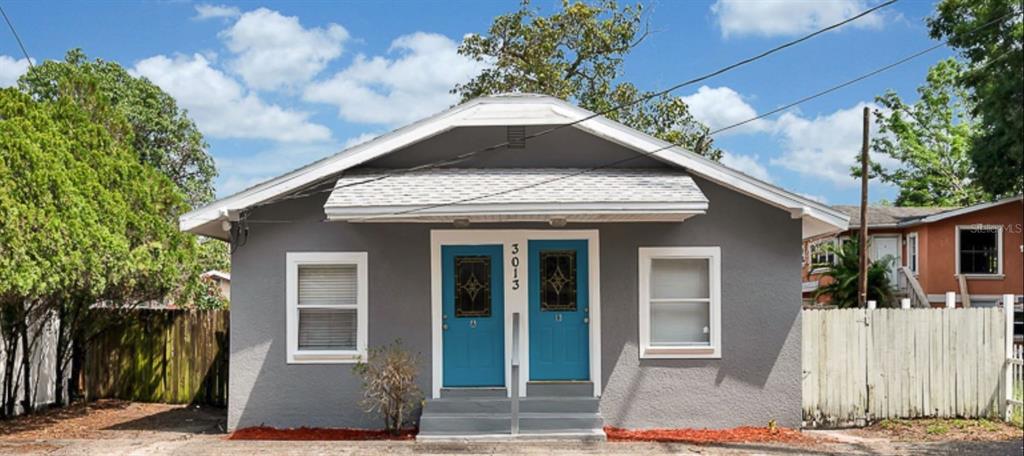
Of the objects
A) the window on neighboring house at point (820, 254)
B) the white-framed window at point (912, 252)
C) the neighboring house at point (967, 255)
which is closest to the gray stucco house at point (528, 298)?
the neighboring house at point (967, 255)

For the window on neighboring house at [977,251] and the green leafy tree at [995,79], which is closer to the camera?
the green leafy tree at [995,79]

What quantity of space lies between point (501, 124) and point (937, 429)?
6.90 metres

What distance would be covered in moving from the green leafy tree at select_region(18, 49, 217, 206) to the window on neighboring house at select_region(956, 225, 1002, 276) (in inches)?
1223

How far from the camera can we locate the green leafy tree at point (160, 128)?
4094 cm

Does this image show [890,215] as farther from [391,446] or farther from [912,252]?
[391,446]

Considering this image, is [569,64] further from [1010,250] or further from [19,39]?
[19,39]

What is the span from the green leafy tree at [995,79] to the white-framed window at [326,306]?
25.4 feet

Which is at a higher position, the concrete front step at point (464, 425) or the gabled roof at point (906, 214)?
the gabled roof at point (906, 214)

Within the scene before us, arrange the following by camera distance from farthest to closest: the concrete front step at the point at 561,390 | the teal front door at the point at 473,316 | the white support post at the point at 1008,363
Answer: the white support post at the point at 1008,363
the teal front door at the point at 473,316
the concrete front step at the point at 561,390

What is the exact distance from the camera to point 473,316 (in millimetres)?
11555

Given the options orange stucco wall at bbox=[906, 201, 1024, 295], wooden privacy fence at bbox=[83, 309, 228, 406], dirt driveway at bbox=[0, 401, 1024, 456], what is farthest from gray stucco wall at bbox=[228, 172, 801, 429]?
orange stucco wall at bbox=[906, 201, 1024, 295]

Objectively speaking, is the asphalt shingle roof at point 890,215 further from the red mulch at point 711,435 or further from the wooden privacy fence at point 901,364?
the red mulch at point 711,435

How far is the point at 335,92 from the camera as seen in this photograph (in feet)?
66.7

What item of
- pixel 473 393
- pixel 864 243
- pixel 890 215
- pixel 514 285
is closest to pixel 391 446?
pixel 473 393
